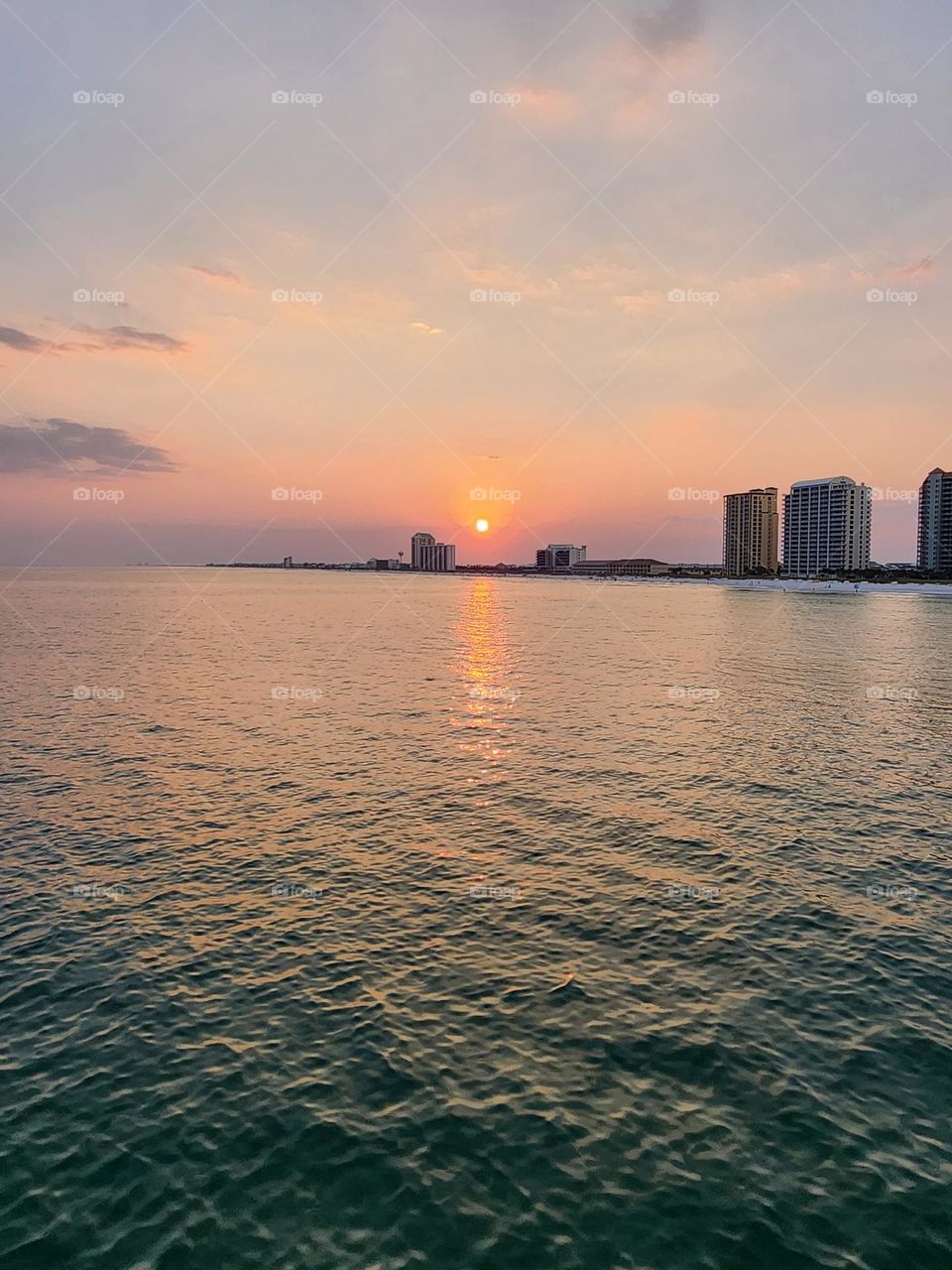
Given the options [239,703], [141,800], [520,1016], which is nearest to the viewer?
[520,1016]

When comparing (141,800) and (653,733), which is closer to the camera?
(141,800)

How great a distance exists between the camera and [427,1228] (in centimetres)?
1297

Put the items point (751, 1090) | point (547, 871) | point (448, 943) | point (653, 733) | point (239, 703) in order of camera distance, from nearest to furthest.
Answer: point (751, 1090), point (448, 943), point (547, 871), point (653, 733), point (239, 703)

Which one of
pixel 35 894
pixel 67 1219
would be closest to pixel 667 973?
pixel 67 1219

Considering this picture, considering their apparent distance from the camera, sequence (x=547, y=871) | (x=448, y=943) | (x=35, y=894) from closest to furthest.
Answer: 1. (x=448, y=943)
2. (x=35, y=894)
3. (x=547, y=871)

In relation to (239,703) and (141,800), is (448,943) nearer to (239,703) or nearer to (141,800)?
(141,800)

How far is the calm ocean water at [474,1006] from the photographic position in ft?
43.3

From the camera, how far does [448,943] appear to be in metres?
22.6

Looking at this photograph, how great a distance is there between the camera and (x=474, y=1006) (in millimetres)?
19297

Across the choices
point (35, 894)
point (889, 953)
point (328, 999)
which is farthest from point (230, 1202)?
point (889, 953)

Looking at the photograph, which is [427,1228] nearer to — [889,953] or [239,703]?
[889,953]

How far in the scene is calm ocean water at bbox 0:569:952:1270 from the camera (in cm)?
1321

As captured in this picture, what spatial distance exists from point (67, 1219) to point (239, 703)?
5007 centimetres

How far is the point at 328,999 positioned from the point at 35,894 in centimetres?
1284
